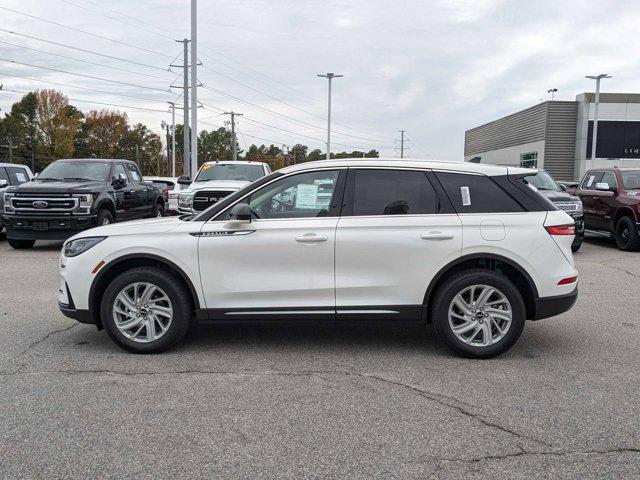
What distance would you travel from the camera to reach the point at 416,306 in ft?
17.0

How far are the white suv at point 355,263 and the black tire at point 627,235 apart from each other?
938 cm

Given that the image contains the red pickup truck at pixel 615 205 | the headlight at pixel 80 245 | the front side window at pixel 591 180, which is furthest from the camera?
the front side window at pixel 591 180

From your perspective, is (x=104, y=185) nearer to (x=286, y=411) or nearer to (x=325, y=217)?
(x=325, y=217)

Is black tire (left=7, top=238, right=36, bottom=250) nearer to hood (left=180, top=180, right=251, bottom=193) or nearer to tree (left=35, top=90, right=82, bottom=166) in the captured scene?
hood (left=180, top=180, right=251, bottom=193)

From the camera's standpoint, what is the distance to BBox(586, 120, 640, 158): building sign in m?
43.0

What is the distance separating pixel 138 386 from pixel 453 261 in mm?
2744

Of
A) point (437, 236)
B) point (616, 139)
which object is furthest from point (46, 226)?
point (616, 139)

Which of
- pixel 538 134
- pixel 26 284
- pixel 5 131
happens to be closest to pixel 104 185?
pixel 26 284

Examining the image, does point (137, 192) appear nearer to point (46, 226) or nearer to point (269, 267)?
point (46, 226)

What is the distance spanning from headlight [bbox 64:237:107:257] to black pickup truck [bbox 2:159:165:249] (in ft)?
24.2

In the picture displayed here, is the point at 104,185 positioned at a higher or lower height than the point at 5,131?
lower

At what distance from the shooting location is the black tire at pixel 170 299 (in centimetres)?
520

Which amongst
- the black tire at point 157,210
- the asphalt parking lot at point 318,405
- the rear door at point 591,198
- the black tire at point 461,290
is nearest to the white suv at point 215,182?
the black tire at point 157,210

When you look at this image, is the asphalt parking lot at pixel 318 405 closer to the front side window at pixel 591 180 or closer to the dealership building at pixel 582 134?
the front side window at pixel 591 180
